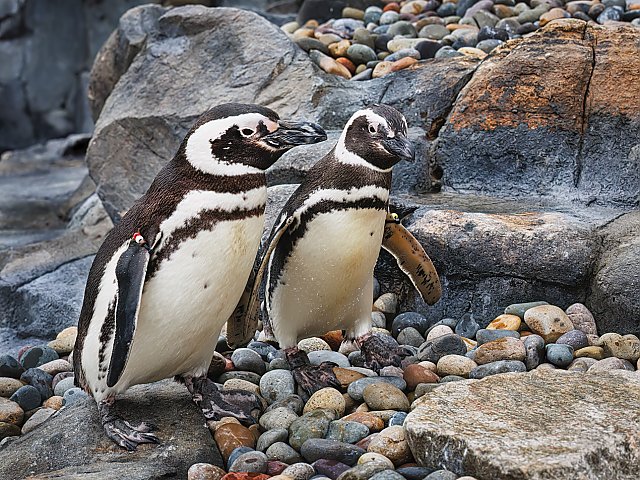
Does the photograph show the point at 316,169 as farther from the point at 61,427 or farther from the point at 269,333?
the point at 61,427

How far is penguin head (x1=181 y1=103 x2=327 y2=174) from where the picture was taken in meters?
3.05

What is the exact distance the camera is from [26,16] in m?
15.9

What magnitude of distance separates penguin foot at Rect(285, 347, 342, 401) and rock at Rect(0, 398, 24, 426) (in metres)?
1.16

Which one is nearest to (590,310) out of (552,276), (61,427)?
(552,276)

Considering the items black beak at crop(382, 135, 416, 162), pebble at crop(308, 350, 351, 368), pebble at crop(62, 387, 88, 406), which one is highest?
black beak at crop(382, 135, 416, 162)

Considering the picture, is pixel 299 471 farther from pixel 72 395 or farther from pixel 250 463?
pixel 72 395

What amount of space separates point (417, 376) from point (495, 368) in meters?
0.31

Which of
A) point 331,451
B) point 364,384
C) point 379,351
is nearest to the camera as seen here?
point 331,451

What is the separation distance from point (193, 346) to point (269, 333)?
2.95ft

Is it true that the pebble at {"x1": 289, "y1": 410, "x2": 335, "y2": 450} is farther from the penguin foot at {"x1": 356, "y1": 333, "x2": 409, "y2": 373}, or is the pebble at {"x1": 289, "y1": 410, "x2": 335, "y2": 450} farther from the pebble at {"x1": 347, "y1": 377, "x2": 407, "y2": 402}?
the penguin foot at {"x1": 356, "y1": 333, "x2": 409, "y2": 373}

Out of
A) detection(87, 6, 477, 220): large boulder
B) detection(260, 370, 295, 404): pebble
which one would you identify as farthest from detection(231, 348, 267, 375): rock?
detection(87, 6, 477, 220): large boulder

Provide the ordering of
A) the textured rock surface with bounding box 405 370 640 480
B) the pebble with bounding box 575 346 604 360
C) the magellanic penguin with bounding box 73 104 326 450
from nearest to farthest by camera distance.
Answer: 1. the textured rock surface with bounding box 405 370 640 480
2. the magellanic penguin with bounding box 73 104 326 450
3. the pebble with bounding box 575 346 604 360

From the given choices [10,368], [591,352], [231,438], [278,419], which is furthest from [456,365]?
[10,368]

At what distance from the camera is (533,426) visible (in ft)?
8.57
